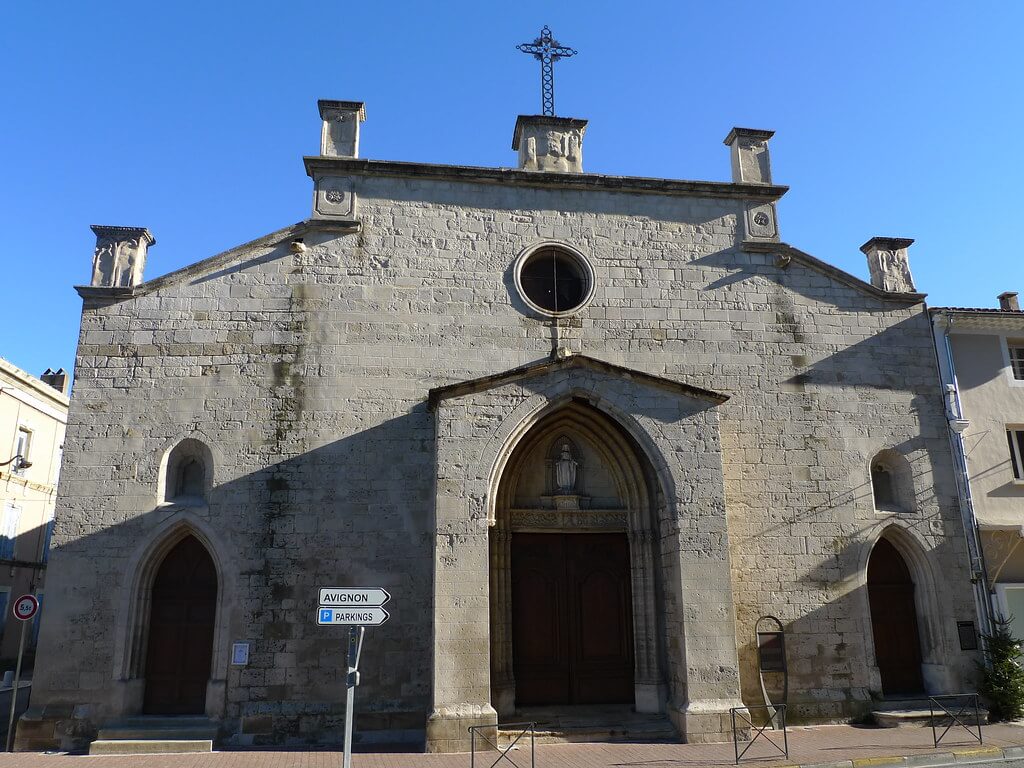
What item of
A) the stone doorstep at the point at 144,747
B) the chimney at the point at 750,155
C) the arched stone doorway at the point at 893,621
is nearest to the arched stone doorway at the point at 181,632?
the stone doorstep at the point at 144,747

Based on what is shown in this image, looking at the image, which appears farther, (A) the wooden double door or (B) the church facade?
(A) the wooden double door

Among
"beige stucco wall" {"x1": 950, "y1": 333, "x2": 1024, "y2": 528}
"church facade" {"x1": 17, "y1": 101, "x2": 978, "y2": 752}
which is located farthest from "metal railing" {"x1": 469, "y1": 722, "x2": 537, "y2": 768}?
"beige stucco wall" {"x1": 950, "y1": 333, "x2": 1024, "y2": 528}

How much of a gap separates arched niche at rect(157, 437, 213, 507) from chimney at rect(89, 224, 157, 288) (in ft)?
9.57

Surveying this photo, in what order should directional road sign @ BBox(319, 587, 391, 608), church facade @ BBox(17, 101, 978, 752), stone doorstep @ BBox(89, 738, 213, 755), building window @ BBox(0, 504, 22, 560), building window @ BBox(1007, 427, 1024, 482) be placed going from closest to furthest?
directional road sign @ BBox(319, 587, 391, 608), stone doorstep @ BBox(89, 738, 213, 755), church facade @ BBox(17, 101, 978, 752), building window @ BBox(1007, 427, 1024, 482), building window @ BBox(0, 504, 22, 560)

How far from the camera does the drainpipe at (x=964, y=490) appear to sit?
12.5 m

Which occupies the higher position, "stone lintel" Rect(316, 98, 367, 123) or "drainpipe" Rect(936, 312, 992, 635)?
"stone lintel" Rect(316, 98, 367, 123)

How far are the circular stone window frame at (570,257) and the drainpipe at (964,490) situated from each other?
21.5 feet

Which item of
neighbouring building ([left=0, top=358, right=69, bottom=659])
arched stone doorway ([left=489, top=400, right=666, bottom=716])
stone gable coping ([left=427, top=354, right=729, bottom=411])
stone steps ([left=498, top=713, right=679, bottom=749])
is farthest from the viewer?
neighbouring building ([left=0, top=358, right=69, bottom=659])

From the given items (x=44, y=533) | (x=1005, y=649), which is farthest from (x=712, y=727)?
(x=44, y=533)

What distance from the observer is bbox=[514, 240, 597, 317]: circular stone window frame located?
1287cm

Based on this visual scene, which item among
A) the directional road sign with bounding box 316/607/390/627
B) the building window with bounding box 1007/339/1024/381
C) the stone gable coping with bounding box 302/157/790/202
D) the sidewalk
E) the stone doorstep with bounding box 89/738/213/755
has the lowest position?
the sidewalk

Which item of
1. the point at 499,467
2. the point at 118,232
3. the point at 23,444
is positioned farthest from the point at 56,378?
the point at 499,467

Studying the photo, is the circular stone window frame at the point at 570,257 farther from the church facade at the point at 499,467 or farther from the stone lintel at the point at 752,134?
the stone lintel at the point at 752,134

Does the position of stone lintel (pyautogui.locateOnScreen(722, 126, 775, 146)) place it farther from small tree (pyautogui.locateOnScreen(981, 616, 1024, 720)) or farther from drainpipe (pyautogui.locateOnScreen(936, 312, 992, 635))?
small tree (pyautogui.locateOnScreen(981, 616, 1024, 720))
